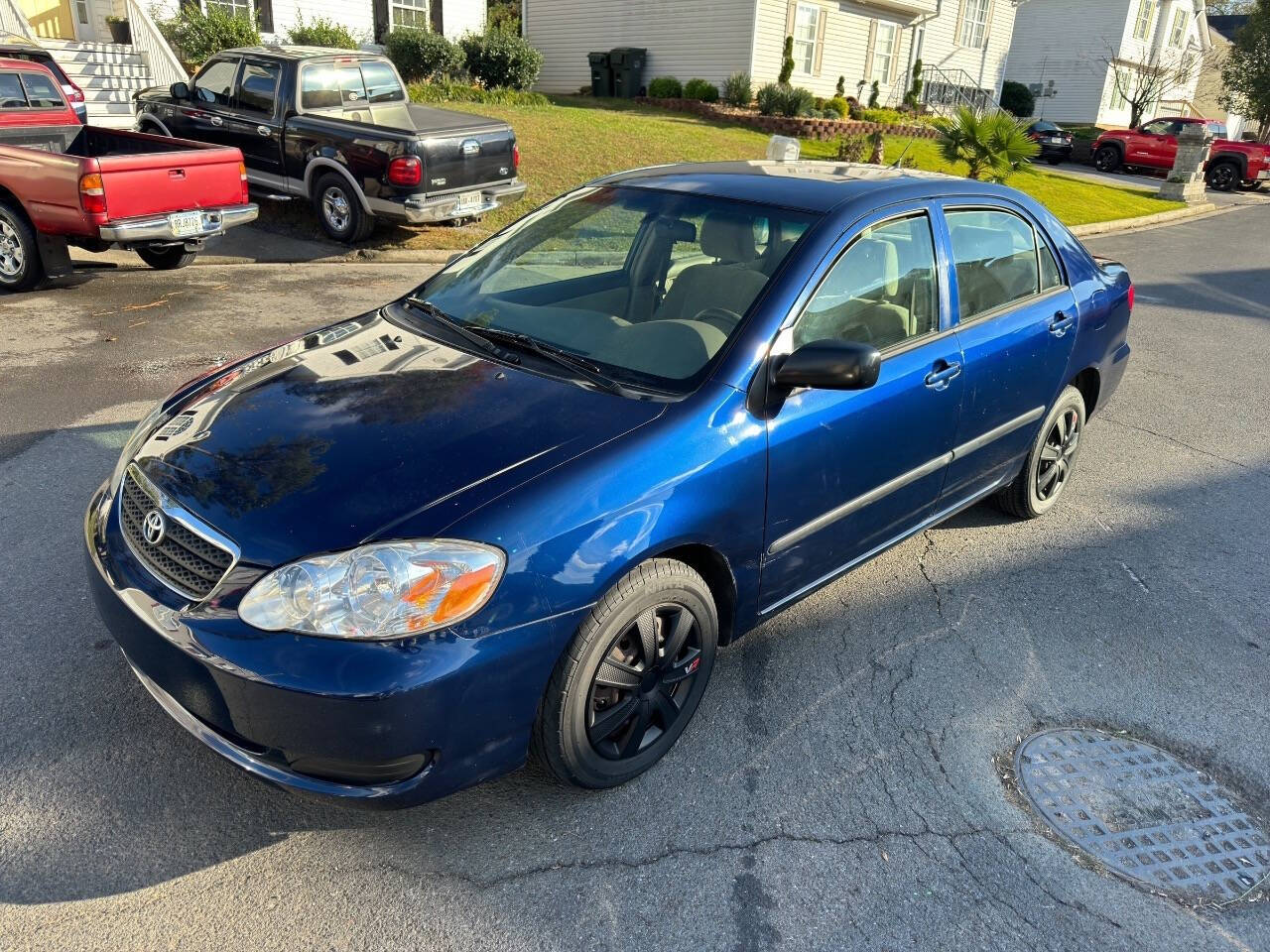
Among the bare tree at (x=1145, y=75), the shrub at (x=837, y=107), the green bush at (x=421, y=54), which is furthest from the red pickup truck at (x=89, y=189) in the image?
the bare tree at (x=1145, y=75)

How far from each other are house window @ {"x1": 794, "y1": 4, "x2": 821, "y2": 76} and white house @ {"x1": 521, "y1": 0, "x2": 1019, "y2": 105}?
0.09 ft

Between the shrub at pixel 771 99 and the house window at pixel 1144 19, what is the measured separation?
24559mm

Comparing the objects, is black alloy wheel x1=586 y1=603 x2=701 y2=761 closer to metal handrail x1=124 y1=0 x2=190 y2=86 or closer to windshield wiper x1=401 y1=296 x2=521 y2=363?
windshield wiper x1=401 y1=296 x2=521 y2=363

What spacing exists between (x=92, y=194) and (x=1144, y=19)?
43.7 m

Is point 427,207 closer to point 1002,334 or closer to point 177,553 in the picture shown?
point 1002,334

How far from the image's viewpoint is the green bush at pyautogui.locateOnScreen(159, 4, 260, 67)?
17.4 m

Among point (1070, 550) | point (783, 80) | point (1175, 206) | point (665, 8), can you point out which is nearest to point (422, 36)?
point (665, 8)

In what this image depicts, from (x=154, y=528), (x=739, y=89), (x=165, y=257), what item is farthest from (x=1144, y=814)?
(x=739, y=89)

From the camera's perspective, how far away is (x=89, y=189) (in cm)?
750

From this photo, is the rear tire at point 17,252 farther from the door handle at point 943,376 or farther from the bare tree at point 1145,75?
the bare tree at point 1145,75

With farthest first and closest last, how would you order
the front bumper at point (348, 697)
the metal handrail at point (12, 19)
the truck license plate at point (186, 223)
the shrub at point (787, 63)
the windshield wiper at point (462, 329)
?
the shrub at point (787, 63) < the metal handrail at point (12, 19) < the truck license plate at point (186, 223) < the windshield wiper at point (462, 329) < the front bumper at point (348, 697)

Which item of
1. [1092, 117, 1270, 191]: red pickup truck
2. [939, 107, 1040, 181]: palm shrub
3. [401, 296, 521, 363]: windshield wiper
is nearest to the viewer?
[401, 296, 521, 363]: windshield wiper

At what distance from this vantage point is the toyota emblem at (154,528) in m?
2.62

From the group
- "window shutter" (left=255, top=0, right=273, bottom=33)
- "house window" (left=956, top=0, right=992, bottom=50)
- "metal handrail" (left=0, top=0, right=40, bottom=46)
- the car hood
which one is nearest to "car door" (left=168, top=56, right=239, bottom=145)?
"metal handrail" (left=0, top=0, right=40, bottom=46)
